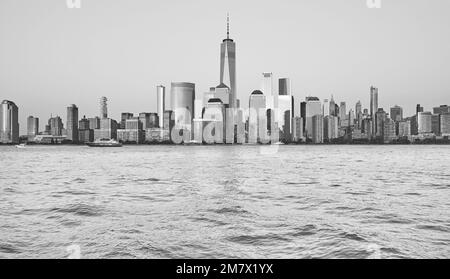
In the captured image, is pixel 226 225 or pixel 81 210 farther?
pixel 81 210

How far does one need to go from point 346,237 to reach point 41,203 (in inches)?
586

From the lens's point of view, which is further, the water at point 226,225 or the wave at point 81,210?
the wave at point 81,210

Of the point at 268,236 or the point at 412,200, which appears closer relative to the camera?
the point at 268,236

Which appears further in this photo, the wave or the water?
the wave

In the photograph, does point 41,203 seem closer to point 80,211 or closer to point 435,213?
point 80,211

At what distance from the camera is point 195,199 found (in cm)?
2003
